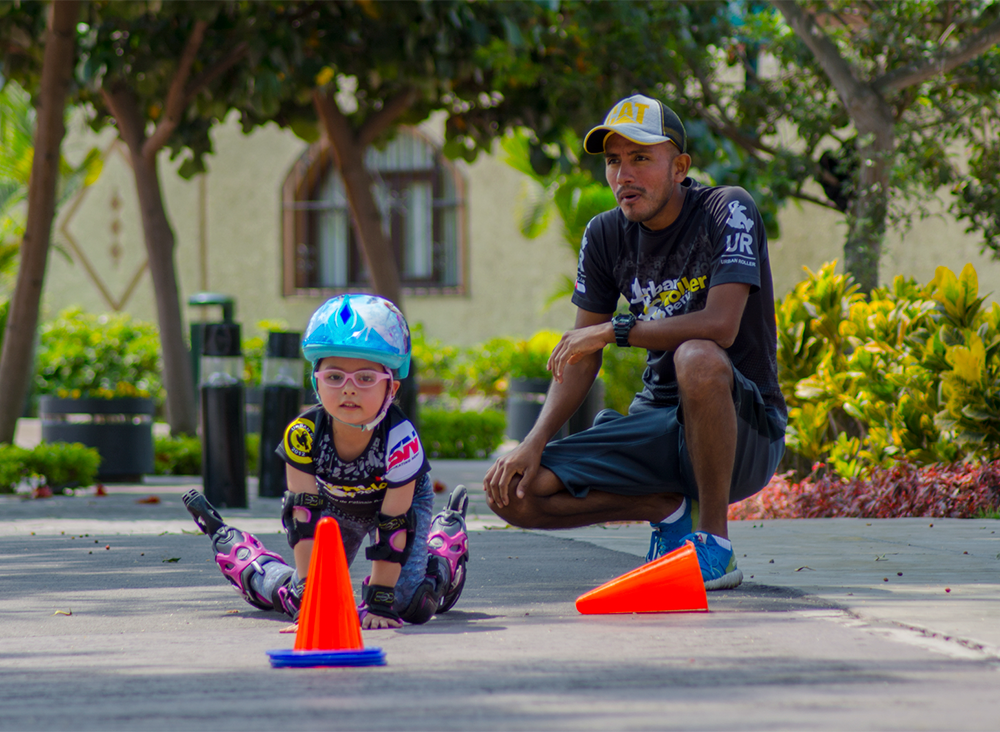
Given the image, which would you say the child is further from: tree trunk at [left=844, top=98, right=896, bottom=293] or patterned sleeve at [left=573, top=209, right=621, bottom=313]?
tree trunk at [left=844, top=98, right=896, bottom=293]

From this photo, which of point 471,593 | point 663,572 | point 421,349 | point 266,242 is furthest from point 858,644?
point 266,242

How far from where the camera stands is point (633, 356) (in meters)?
13.9

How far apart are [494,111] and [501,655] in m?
8.23

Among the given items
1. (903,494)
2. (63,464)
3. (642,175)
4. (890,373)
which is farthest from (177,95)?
(642,175)

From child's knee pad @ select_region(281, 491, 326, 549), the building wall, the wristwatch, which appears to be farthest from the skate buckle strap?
the building wall

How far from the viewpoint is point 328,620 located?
10.3ft

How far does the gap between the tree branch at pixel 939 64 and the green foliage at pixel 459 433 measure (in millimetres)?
5900

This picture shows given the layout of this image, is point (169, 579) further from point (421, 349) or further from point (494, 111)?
point (421, 349)

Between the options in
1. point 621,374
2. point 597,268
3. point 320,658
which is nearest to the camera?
point 320,658

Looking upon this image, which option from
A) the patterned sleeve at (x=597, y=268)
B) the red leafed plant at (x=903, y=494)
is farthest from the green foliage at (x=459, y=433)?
the patterned sleeve at (x=597, y=268)

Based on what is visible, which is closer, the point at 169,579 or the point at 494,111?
the point at 169,579

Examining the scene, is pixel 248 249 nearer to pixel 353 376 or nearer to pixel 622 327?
pixel 622 327

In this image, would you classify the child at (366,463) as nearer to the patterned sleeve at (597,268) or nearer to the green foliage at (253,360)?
the patterned sleeve at (597,268)

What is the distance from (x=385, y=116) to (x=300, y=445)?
7381mm
